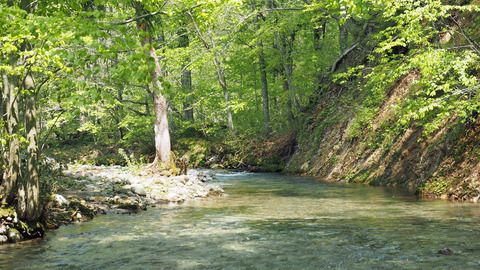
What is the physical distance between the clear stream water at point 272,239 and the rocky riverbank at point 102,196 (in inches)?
13.7

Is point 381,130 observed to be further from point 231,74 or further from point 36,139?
point 231,74

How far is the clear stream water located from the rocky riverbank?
35cm

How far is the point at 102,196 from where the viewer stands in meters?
10.3

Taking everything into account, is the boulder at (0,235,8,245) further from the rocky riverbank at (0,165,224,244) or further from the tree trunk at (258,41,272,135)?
the tree trunk at (258,41,272,135)

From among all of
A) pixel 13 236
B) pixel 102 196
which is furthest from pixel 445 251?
pixel 102 196

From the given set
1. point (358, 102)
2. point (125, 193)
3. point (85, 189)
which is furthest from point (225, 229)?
point (358, 102)

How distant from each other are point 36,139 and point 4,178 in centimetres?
80

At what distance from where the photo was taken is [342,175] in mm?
15398

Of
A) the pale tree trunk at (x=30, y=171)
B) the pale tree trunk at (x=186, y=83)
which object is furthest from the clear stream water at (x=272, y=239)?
the pale tree trunk at (x=186, y=83)

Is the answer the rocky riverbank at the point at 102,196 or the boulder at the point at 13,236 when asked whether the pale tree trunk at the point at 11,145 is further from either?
the boulder at the point at 13,236

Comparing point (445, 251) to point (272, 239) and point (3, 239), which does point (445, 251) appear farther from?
point (3, 239)

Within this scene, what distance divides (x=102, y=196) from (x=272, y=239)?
5877 millimetres

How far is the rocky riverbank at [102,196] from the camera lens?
6.25 metres

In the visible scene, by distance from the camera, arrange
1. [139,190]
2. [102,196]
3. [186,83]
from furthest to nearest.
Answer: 1. [186,83]
2. [139,190]
3. [102,196]
